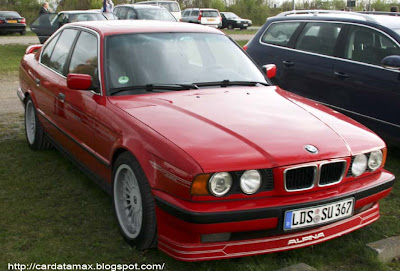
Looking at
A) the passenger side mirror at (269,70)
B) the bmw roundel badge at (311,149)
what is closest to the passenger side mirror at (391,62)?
the passenger side mirror at (269,70)

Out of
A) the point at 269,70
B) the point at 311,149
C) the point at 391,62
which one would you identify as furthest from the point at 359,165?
the point at 391,62

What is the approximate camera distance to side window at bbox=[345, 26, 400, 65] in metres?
5.88

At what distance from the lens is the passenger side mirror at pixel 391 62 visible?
539 centimetres

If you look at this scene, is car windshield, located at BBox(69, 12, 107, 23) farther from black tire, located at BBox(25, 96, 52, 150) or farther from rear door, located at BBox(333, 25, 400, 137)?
rear door, located at BBox(333, 25, 400, 137)

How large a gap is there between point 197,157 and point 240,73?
180 cm

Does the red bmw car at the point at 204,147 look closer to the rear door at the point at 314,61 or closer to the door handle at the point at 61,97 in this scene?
the door handle at the point at 61,97

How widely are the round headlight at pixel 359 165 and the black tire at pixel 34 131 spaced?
3.44 m

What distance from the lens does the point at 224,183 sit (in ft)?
10.1

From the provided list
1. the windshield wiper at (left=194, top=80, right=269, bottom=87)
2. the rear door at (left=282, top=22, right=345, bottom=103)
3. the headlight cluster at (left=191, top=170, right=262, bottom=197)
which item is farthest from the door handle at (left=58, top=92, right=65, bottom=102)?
the rear door at (left=282, top=22, right=345, bottom=103)

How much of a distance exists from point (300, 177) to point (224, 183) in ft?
1.56

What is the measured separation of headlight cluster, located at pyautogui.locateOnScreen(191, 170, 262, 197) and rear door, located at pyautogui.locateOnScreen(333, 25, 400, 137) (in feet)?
9.83

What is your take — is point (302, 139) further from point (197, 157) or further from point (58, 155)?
point (58, 155)

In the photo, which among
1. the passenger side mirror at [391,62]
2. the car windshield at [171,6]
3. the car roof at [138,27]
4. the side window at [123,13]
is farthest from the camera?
the car windshield at [171,6]

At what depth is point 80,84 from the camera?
420 centimetres
